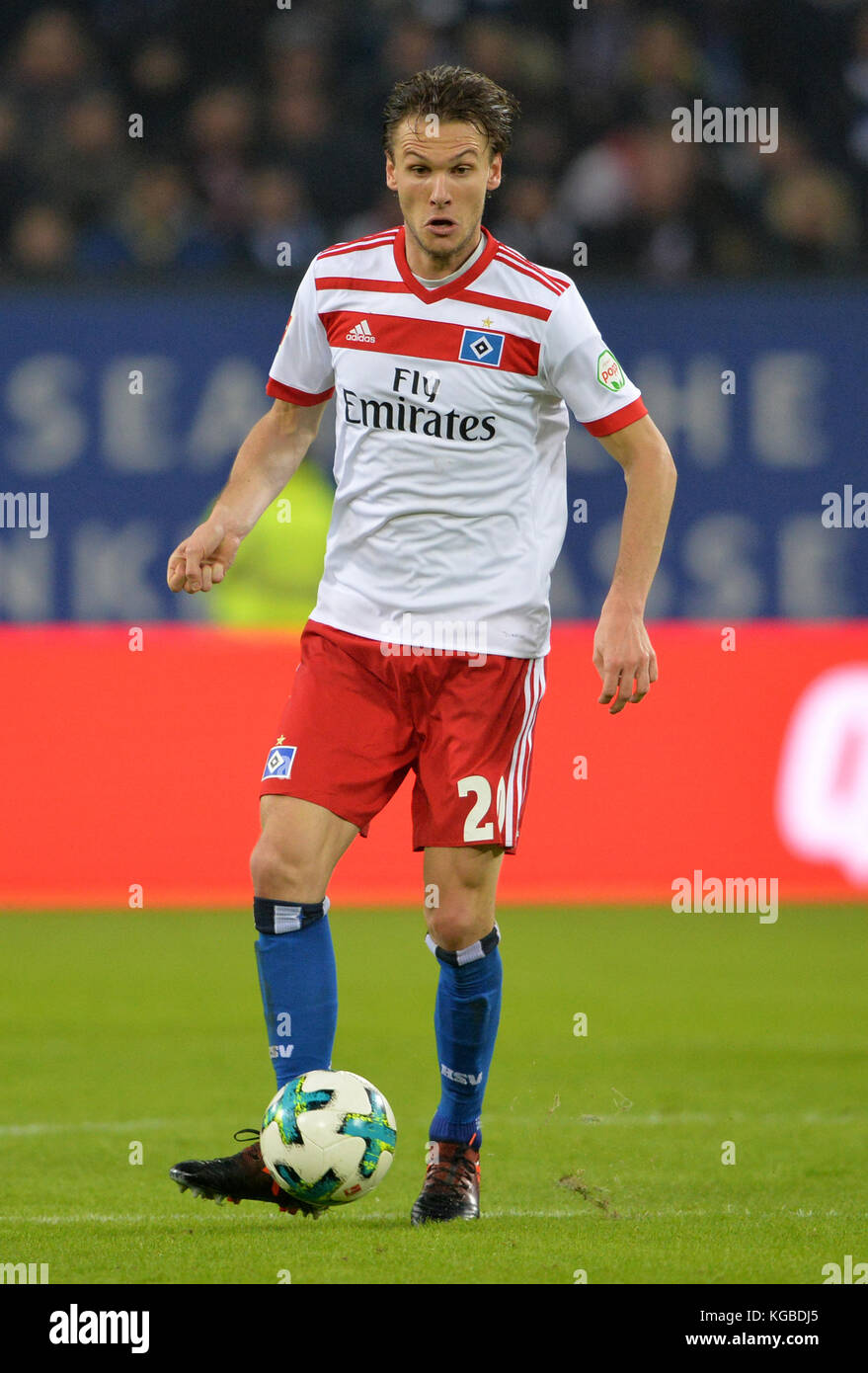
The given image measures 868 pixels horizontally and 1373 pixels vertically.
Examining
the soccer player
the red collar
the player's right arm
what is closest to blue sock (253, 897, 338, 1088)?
the soccer player

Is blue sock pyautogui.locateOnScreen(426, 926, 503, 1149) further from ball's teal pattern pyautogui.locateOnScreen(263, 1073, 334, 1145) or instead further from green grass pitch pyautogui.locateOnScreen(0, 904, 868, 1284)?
ball's teal pattern pyautogui.locateOnScreen(263, 1073, 334, 1145)

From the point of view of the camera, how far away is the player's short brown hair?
4031 mm

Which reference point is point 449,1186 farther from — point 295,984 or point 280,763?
point 280,763

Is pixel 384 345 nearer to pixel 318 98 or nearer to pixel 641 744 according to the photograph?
pixel 641 744

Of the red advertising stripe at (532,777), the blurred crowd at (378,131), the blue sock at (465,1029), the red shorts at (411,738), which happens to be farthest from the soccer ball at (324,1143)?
the blurred crowd at (378,131)

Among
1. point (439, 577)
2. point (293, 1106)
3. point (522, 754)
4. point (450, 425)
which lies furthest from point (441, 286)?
point (293, 1106)

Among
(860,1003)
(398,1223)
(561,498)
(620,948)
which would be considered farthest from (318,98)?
(398,1223)

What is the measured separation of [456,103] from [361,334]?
1.66 feet

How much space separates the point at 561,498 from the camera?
4363 mm

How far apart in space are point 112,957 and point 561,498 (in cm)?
438

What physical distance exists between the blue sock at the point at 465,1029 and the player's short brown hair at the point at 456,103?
5.50 feet

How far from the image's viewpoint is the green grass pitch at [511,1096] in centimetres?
371

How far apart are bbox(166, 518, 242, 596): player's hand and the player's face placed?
2.40 feet

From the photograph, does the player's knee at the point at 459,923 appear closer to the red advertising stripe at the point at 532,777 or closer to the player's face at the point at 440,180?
the player's face at the point at 440,180
